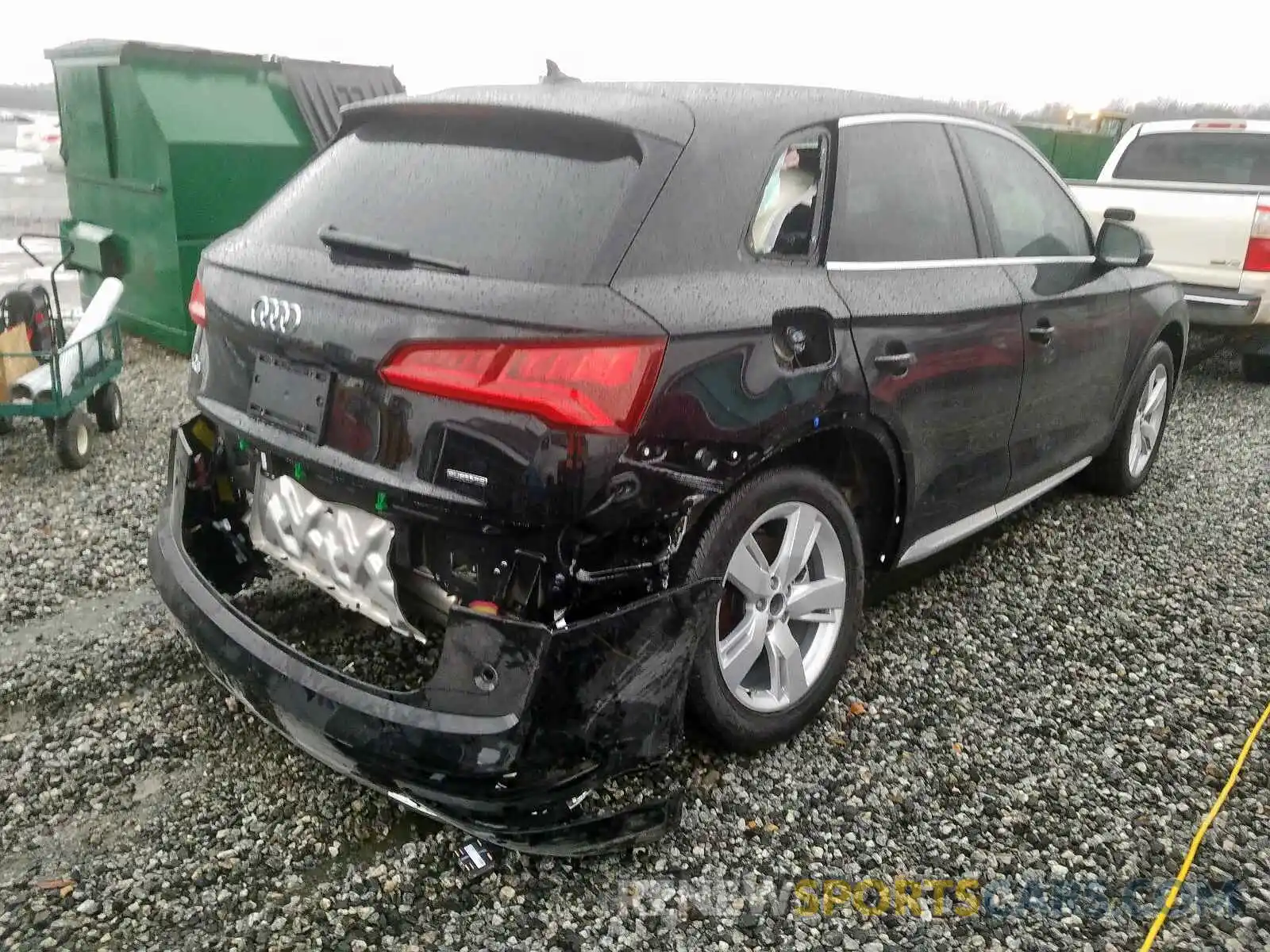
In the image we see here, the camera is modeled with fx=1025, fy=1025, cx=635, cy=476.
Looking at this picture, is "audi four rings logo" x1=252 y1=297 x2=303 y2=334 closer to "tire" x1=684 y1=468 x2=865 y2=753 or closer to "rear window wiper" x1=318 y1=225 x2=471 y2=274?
"rear window wiper" x1=318 y1=225 x2=471 y2=274

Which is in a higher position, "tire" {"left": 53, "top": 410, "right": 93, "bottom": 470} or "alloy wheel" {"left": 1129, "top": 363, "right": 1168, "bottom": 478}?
"alloy wheel" {"left": 1129, "top": 363, "right": 1168, "bottom": 478}

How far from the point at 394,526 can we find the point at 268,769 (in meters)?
0.89

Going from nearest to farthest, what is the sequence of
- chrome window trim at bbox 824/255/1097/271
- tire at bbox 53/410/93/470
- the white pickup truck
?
chrome window trim at bbox 824/255/1097/271 → tire at bbox 53/410/93/470 → the white pickup truck

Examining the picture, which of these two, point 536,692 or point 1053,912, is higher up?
point 536,692

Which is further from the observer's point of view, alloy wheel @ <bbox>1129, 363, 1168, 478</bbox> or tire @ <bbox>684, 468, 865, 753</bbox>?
alloy wheel @ <bbox>1129, 363, 1168, 478</bbox>

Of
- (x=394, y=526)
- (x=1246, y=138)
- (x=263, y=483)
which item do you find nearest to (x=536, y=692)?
(x=394, y=526)

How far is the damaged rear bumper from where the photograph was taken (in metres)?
2.10

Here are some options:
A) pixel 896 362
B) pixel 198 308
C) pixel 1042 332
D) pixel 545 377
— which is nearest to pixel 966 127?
pixel 1042 332

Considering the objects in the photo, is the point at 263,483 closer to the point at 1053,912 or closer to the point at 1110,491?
the point at 1053,912

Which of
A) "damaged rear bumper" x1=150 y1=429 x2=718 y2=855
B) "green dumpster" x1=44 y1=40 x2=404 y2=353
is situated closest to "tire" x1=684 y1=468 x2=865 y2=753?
"damaged rear bumper" x1=150 y1=429 x2=718 y2=855

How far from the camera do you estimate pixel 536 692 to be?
210cm

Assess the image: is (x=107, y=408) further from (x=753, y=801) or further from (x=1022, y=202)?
(x=1022, y=202)

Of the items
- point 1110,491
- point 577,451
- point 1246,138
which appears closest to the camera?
point 577,451

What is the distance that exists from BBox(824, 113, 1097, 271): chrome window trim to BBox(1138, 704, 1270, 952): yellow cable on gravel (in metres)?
1.64
